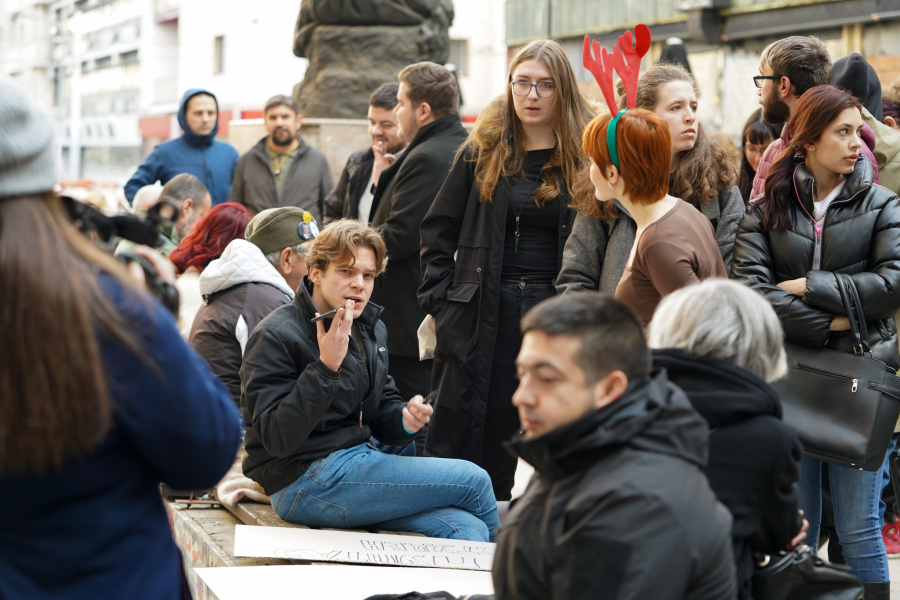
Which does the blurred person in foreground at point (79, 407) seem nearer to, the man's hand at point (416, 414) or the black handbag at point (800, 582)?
the black handbag at point (800, 582)

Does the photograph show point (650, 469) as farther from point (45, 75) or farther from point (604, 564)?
point (45, 75)

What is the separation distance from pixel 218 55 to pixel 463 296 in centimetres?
2652

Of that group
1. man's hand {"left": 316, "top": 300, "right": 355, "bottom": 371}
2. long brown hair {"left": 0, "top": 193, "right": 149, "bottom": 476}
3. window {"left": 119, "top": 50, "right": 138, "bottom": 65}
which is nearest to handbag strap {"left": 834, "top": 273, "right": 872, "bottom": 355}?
man's hand {"left": 316, "top": 300, "right": 355, "bottom": 371}

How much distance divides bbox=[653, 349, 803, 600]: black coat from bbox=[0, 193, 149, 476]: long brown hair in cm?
108

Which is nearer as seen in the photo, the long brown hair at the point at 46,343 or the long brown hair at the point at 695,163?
the long brown hair at the point at 46,343

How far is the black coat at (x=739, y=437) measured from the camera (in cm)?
190

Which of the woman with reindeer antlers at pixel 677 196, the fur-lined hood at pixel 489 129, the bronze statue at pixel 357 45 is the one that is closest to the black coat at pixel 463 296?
the fur-lined hood at pixel 489 129

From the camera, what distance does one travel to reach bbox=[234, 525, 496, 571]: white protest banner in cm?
280

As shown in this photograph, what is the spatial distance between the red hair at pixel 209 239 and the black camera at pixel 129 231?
2.36m

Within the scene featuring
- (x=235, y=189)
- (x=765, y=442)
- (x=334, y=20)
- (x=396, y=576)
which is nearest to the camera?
(x=765, y=442)

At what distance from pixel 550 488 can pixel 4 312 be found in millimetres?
935

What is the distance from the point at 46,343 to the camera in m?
1.33

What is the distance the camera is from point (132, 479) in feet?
4.91

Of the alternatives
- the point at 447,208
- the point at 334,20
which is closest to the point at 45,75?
the point at 334,20
